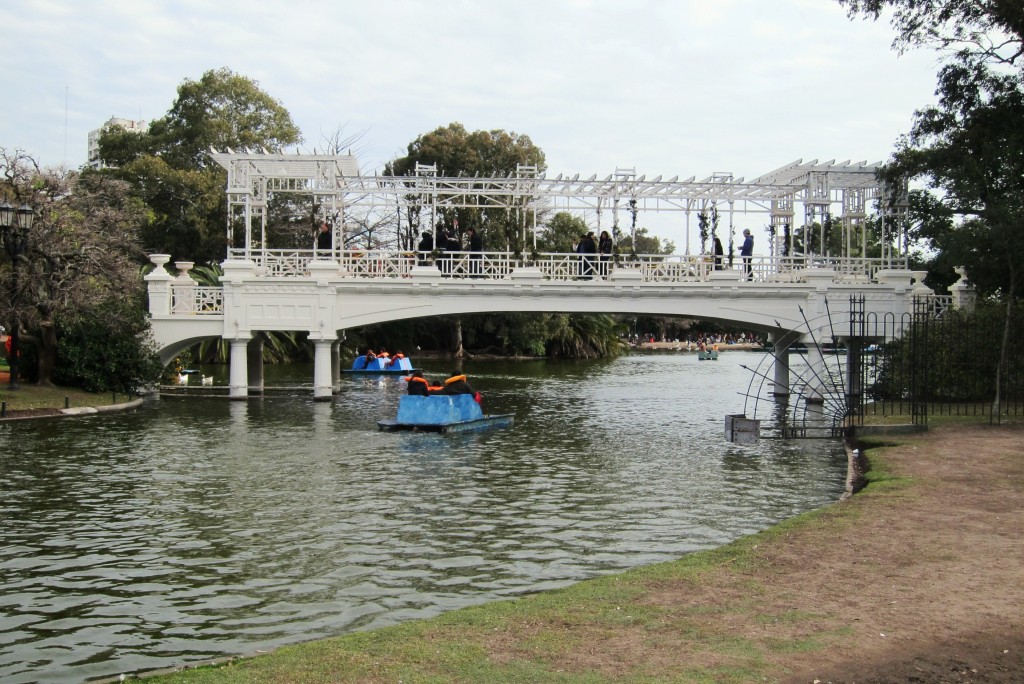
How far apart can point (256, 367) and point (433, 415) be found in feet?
46.5

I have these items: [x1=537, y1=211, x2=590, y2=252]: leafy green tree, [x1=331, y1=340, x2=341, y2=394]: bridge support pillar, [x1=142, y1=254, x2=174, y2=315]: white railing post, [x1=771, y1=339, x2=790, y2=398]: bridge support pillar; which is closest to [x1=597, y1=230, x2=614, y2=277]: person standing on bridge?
[x1=771, y1=339, x2=790, y2=398]: bridge support pillar

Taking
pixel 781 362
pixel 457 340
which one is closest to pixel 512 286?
pixel 781 362

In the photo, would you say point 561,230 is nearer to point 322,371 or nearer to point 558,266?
point 558,266

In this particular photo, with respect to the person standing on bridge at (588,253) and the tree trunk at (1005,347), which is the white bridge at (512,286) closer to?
the person standing on bridge at (588,253)

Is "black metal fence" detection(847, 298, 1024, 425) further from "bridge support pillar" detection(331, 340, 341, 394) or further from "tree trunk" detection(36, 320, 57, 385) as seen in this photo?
"tree trunk" detection(36, 320, 57, 385)

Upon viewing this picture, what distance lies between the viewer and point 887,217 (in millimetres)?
35688

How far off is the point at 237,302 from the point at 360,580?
2249 centimetres

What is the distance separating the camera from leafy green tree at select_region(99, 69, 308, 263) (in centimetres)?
6297

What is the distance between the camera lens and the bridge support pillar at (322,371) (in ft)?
110

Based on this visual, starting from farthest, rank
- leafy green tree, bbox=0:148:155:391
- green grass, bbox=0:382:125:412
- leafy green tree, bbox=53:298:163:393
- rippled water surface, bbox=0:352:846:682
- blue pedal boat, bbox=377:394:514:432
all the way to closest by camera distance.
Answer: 1. leafy green tree, bbox=53:298:163:393
2. leafy green tree, bbox=0:148:155:391
3. green grass, bbox=0:382:125:412
4. blue pedal boat, bbox=377:394:514:432
5. rippled water surface, bbox=0:352:846:682

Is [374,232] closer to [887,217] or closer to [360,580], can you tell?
[887,217]

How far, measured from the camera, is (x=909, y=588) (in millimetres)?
10148

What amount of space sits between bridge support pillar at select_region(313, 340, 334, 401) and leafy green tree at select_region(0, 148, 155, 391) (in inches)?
207

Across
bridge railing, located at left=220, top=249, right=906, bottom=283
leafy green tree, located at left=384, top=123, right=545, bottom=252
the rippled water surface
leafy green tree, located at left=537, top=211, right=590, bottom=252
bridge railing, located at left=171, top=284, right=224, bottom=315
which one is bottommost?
the rippled water surface
